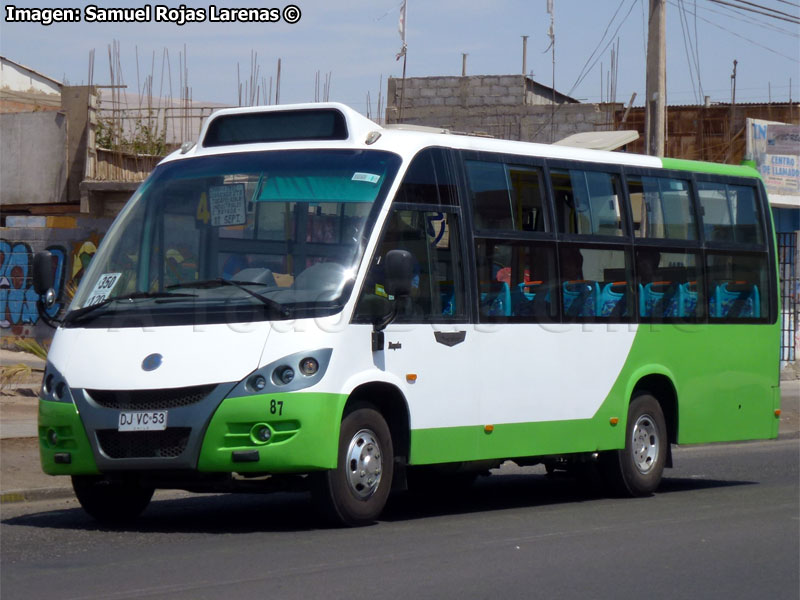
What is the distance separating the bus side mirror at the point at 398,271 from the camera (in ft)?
29.2

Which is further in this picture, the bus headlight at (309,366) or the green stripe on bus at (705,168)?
the green stripe on bus at (705,168)

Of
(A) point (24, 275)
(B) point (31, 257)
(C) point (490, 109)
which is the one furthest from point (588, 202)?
(C) point (490, 109)

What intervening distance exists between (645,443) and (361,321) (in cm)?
403

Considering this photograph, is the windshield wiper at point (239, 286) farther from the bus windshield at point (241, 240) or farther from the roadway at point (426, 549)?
the roadway at point (426, 549)

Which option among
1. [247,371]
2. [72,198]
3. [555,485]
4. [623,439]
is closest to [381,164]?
[247,371]

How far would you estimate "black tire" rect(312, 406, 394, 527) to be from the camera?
8984 millimetres

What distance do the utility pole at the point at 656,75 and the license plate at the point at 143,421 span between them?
41.5 ft

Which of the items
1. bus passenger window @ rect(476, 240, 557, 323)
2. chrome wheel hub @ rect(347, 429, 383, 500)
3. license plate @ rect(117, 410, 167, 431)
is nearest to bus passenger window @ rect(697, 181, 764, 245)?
bus passenger window @ rect(476, 240, 557, 323)

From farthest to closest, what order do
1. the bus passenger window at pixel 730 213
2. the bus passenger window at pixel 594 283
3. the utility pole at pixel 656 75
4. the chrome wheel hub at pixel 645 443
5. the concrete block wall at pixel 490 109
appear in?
1. the concrete block wall at pixel 490 109
2. the utility pole at pixel 656 75
3. the bus passenger window at pixel 730 213
4. the chrome wheel hub at pixel 645 443
5. the bus passenger window at pixel 594 283

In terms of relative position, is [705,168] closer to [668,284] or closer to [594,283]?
[668,284]

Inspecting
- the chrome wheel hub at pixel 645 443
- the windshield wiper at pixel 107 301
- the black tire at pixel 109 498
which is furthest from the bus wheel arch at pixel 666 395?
the windshield wiper at pixel 107 301

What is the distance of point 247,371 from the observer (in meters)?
8.76

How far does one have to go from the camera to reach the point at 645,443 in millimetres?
12164

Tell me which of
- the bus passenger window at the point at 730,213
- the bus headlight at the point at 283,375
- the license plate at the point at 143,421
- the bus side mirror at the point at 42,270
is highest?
the bus passenger window at the point at 730,213
